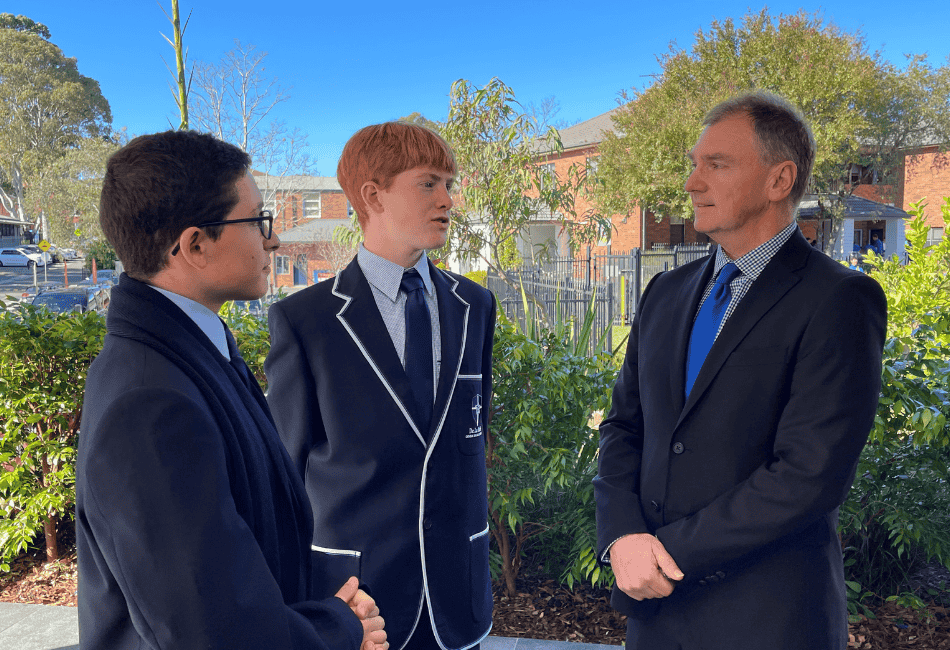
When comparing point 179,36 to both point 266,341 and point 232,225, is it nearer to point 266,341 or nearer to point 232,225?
point 266,341

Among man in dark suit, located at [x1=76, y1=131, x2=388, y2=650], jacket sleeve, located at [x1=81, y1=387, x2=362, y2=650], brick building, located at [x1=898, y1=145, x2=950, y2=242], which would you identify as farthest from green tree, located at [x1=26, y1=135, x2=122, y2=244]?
jacket sleeve, located at [x1=81, y1=387, x2=362, y2=650]

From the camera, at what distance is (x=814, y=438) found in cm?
173

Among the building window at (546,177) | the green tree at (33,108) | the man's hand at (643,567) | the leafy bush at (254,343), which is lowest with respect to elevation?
the man's hand at (643,567)

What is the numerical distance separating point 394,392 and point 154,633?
3.64 feet

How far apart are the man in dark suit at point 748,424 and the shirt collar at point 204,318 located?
1.18 m

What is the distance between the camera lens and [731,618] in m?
1.84

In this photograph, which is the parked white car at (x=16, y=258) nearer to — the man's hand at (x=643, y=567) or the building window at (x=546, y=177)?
the building window at (x=546, y=177)

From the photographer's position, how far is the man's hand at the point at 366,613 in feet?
4.66

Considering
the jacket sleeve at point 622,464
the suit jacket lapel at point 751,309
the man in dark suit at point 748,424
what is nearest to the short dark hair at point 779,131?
the man in dark suit at point 748,424

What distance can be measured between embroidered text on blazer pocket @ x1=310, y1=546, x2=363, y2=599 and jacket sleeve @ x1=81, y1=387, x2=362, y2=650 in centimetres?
101

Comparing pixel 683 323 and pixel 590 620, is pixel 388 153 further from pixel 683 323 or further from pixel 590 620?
pixel 590 620

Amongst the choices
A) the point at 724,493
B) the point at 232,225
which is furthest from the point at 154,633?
the point at 724,493

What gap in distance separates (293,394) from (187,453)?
1122mm

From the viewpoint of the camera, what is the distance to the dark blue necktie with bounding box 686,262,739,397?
1990 mm
